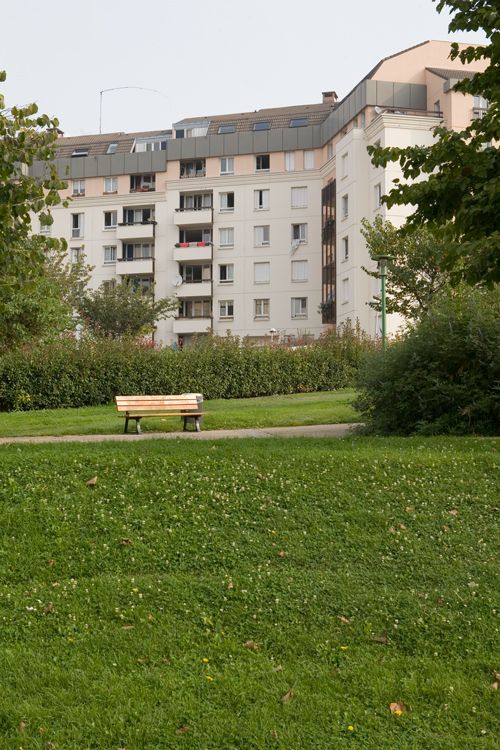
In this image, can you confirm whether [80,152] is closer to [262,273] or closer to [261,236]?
[261,236]

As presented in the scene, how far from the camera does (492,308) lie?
47.1ft

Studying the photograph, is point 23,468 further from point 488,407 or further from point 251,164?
point 251,164

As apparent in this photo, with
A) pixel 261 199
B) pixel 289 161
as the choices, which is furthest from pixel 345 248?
pixel 289 161

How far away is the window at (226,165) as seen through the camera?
60.1 m

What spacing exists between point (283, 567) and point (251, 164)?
55.3 meters

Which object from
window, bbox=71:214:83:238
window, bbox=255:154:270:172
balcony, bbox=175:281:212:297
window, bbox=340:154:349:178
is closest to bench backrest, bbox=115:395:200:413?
window, bbox=340:154:349:178

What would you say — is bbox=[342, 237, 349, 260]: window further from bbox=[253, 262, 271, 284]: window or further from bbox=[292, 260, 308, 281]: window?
bbox=[253, 262, 271, 284]: window

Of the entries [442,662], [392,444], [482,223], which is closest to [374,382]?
[392,444]

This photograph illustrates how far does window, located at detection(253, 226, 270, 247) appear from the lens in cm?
5871

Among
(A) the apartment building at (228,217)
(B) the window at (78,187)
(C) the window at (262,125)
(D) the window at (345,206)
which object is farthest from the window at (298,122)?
(B) the window at (78,187)

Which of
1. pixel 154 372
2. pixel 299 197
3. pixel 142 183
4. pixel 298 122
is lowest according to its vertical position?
pixel 154 372

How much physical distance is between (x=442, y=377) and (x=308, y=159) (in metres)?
46.8

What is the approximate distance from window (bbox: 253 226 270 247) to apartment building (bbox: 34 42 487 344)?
0.07 metres

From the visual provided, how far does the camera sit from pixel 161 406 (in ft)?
58.1
